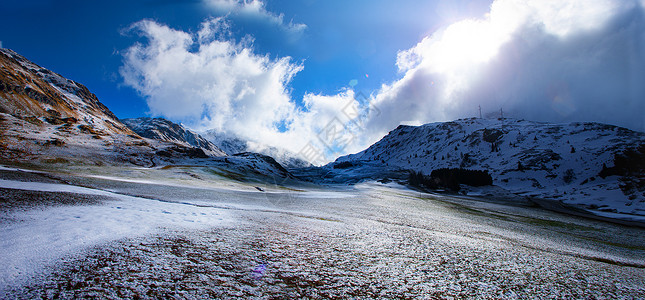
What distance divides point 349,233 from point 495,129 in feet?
756

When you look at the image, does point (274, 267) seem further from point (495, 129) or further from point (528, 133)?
point (495, 129)

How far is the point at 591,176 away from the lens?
310ft

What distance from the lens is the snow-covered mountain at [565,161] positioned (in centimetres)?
7044

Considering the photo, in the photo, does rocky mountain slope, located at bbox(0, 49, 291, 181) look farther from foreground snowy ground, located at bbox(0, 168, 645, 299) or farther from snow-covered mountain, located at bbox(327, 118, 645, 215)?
snow-covered mountain, located at bbox(327, 118, 645, 215)

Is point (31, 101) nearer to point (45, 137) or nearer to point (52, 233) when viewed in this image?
point (45, 137)

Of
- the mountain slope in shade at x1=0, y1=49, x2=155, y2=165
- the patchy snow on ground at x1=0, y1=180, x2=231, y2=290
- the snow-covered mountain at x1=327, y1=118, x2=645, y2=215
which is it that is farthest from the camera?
the snow-covered mountain at x1=327, y1=118, x2=645, y2=215

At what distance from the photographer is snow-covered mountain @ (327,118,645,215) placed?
70.4 metres

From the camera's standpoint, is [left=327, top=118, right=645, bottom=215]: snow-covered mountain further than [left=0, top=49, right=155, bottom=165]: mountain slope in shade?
Yes

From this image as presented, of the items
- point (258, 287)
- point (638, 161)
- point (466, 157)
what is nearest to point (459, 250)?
point (258, 287)

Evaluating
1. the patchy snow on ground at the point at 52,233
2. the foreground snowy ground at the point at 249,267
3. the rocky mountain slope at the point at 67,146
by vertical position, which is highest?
the rocky mountain slope at the point at 67,146

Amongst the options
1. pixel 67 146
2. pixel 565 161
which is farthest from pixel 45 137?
pixel 565 161

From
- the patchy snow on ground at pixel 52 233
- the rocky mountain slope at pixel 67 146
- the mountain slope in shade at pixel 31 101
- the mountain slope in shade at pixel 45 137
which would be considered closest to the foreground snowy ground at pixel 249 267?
the patchy snow on ground at pixel 52 233

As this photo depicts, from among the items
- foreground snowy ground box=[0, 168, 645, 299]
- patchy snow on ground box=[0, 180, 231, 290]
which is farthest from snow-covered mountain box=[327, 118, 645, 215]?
patchy snow on ground box=[0, 180, 231, 290]

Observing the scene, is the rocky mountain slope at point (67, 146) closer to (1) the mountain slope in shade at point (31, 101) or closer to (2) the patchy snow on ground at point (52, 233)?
(1) the mountain slope in shade at point (31, 101)
